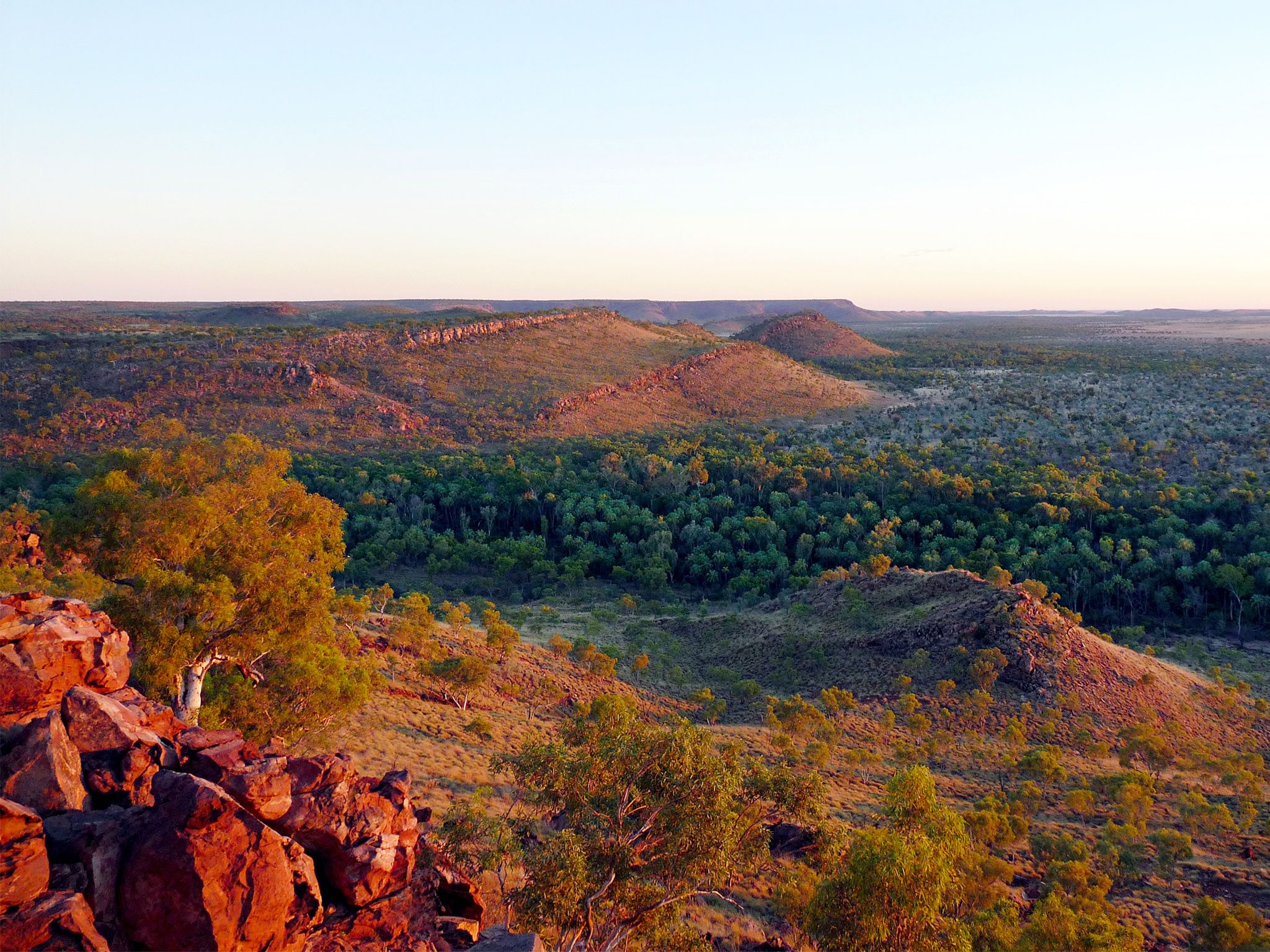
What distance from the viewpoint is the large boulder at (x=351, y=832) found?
963cm

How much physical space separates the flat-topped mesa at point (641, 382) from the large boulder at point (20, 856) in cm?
7184

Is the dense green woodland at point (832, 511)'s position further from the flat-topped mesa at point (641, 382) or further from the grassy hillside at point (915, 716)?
the grassy hillside at point (915, 716)

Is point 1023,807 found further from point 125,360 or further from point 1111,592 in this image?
point 125,360

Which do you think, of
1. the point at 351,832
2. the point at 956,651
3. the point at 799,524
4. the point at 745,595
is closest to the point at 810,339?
the point at 799,524

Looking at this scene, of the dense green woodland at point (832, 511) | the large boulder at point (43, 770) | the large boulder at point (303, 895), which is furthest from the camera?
the dense green woodland at point (832, 511)

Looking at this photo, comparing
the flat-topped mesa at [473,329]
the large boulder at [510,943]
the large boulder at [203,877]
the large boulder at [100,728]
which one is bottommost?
the large boulder at [510,943]

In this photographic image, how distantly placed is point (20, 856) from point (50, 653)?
12.2ft

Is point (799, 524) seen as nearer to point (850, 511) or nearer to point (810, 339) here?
point (850, 511)

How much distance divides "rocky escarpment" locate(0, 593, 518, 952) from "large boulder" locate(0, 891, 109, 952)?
1 cm

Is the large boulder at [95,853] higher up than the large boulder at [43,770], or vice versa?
the large boulder at [43,770]

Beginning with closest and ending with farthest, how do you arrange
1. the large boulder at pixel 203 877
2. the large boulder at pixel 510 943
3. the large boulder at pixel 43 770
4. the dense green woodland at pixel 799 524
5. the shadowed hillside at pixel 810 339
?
the large boulder at pixel 203 877
the large boulder at pixel 43 770
the large boulder at pixel 510 943
the dense green woodland at pixel 799 524
the shadowed hillside at pixel 810 339

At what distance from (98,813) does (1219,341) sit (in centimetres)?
21134

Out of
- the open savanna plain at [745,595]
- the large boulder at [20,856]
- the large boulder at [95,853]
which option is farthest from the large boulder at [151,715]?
the open savanna plain at [745,595]

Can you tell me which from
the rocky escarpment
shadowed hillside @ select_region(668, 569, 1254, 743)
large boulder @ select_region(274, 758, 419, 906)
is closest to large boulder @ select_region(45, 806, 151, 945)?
the rocky escarpment
